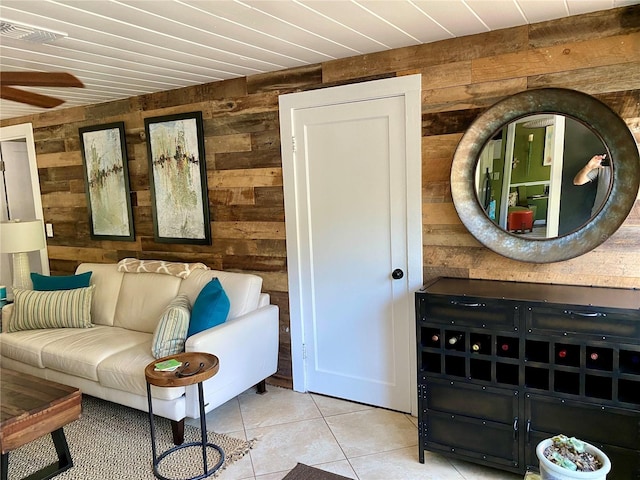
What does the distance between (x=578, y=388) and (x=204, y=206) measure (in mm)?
2811

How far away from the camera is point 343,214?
3.19 m

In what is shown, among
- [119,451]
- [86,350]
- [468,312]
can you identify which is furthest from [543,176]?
[86,350]

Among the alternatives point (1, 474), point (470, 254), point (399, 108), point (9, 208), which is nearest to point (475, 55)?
point (399, 108)

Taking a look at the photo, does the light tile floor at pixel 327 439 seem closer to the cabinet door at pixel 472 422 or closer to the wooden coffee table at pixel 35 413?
the cabinet door at pixel 472 422

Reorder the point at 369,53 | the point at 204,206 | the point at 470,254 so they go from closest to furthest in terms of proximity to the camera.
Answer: the point at 470,254
the point at 369,53
the point at 204,206

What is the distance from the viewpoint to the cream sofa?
113 inches

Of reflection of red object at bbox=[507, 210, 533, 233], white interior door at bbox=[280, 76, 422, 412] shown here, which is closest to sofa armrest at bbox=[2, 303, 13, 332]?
white interior door at bbox=[280, 76, 422, 412]

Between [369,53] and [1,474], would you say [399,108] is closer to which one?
[369,53]

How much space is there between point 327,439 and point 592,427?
4.68 feet

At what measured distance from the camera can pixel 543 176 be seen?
2.50 meters

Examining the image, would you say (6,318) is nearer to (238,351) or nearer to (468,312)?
(238,351)

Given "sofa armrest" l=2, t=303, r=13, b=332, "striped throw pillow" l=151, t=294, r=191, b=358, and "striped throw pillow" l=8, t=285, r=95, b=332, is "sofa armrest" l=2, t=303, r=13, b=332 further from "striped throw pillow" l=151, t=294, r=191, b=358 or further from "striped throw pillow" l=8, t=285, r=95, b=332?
"striped throw pillow" l=151, t=294, r=191, b=358

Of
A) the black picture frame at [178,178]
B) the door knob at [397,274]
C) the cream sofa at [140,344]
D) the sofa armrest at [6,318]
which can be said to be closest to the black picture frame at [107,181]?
the black picture frame at [178,178]

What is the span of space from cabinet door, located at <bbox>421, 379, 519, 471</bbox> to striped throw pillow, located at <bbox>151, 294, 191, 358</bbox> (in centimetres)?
150
